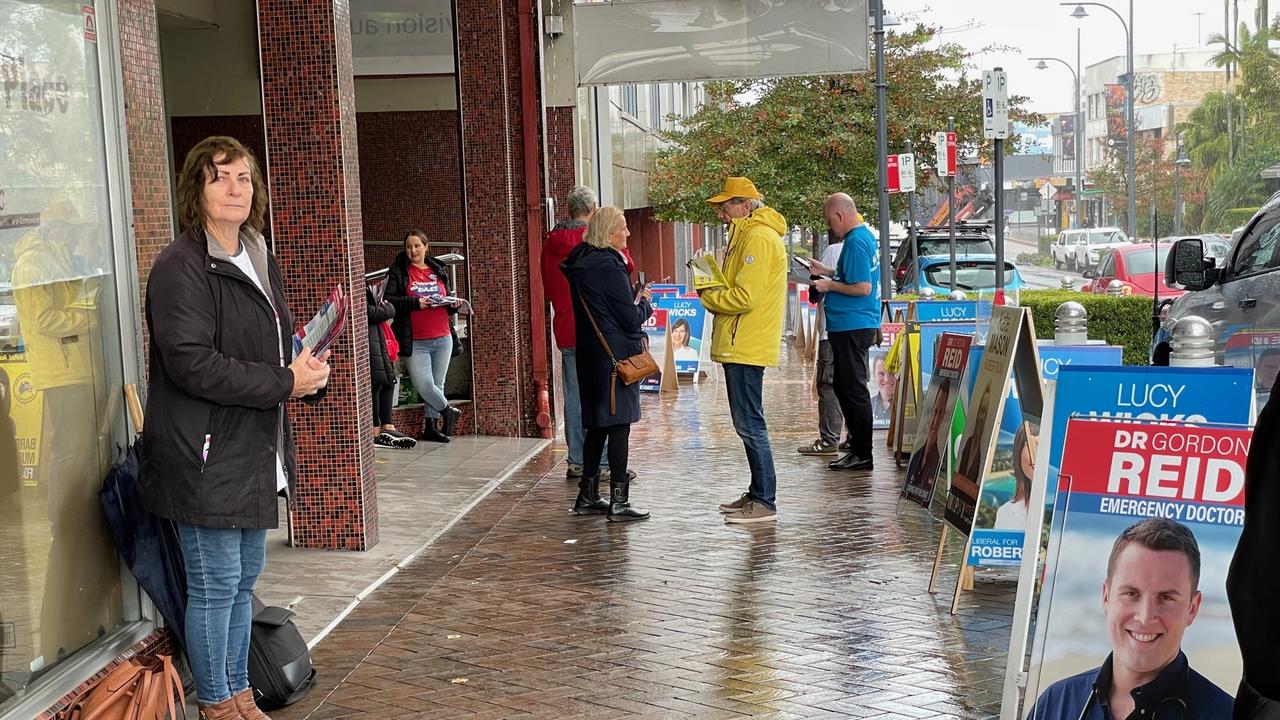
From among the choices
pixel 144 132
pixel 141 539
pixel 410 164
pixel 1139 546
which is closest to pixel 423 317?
pixel 410 164

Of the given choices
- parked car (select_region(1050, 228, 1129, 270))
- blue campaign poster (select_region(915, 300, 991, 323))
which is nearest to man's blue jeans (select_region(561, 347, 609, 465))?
blue campaign poster (select_region(915, 300, 991, 323))

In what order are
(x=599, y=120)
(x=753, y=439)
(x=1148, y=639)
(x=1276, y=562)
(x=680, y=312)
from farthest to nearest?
(x=599, y=120), (x=680, y=312), (x=753, y=439), (x=1148, y=639), (x=1276, y=562)

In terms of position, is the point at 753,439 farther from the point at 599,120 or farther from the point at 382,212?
the point at 599,120

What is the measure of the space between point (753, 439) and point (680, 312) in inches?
372

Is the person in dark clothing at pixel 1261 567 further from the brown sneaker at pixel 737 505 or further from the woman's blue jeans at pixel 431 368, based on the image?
the woman's blue jeans at pixel 431 368

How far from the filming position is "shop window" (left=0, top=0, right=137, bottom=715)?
171 inches

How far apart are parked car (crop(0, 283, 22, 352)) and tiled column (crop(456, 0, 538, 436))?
784 cm

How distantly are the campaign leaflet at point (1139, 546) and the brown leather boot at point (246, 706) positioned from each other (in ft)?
8.45

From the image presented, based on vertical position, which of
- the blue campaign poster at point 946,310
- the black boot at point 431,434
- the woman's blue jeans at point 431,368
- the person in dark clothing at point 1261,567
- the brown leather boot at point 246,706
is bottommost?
the black boot at point 431,434

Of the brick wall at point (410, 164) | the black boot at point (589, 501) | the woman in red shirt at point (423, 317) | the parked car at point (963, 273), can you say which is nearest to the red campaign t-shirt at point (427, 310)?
the woman in red shirt at point (423, 317)

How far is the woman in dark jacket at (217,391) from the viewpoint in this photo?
4297 millimetres

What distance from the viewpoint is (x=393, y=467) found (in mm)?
10648

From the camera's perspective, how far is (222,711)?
467cm

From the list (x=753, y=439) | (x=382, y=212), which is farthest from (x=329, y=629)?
(x=382, y=212)
